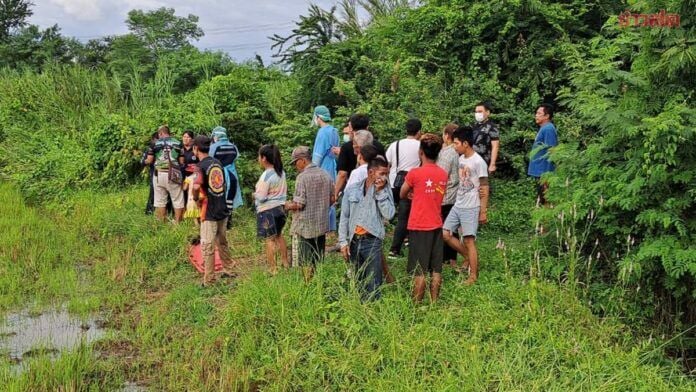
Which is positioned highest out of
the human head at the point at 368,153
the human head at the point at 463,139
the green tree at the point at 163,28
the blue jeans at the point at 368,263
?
the green tree at the point at 163,28

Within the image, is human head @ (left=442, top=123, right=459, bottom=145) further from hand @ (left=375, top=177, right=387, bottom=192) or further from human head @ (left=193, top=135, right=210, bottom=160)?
human head @ (left=193, top=135, right=210, bottom=160)

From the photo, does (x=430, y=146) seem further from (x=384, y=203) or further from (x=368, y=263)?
(x=368, y=263)

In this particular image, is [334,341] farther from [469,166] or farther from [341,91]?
[341,91]

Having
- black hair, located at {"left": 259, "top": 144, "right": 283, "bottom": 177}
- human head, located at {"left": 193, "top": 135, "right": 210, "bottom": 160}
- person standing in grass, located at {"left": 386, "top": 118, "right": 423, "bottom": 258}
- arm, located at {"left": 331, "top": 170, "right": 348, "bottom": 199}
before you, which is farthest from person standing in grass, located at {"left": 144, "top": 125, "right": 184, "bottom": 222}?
person standing in grass, located at {"left": 386, "top": 118, "right": 423, "bottom": 258}

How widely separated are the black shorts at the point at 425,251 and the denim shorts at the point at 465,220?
0.55 meters

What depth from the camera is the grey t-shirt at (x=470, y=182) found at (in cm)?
541

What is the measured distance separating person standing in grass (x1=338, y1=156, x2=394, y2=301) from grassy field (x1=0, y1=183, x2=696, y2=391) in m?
0.22

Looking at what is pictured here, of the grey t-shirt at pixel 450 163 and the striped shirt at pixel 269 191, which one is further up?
the grey t-shirt at pixel 450 163

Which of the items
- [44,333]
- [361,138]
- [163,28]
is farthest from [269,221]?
[163,28]

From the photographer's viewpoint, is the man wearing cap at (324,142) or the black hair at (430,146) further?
the man wearing cap at (324,142)

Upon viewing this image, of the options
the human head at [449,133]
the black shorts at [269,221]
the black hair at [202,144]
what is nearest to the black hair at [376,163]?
the human head at [449,133]

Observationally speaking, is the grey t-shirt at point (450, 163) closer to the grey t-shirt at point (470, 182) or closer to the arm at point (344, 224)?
the grey t-shirt at point (470, 182)

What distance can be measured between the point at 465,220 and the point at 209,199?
9.22ft

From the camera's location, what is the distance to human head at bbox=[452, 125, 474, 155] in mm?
5469
